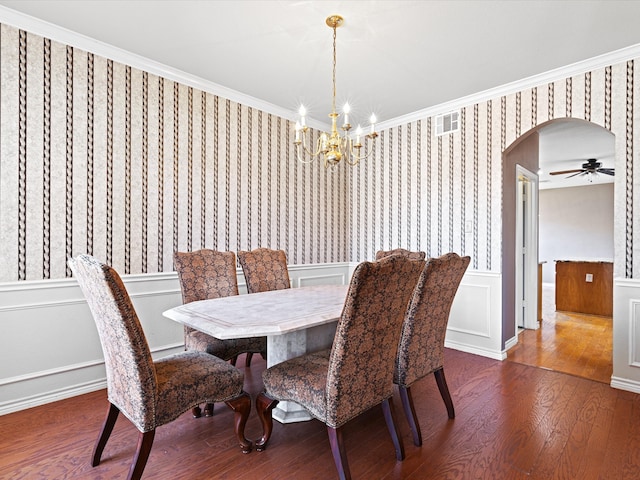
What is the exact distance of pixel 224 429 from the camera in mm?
2131

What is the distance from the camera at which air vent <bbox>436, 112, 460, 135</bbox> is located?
12.7ft

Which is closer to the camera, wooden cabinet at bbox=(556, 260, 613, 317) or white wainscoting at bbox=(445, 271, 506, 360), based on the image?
white wainscoting at bbox=(445, 271, 506, 360)

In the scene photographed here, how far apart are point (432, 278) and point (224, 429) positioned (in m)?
1.53

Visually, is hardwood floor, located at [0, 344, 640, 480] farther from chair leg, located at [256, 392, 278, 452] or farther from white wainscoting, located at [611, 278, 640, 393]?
white wainscoting, located at [611, 278, 640, 393]

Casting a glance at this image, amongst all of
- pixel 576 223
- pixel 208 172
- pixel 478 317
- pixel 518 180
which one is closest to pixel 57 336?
pixel 208 172

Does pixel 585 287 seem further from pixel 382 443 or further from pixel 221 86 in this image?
pixel 221 86

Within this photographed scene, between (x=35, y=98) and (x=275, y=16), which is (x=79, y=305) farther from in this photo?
(x=275, y=16)

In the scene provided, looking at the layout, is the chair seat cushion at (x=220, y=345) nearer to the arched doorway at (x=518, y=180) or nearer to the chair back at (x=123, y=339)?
the chair back at (x=123, y=339)

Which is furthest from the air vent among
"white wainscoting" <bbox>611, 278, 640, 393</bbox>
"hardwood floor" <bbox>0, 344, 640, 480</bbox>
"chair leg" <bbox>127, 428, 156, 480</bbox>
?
"chair leg" <bbox>127, 428, 156, 480</bbox>

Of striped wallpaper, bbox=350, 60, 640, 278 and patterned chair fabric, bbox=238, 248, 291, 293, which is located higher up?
striped wallpaper, bbox=350, 60, 640, 278

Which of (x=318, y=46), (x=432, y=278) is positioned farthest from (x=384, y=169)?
(x=432, y=278)

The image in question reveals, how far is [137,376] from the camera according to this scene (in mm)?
1473

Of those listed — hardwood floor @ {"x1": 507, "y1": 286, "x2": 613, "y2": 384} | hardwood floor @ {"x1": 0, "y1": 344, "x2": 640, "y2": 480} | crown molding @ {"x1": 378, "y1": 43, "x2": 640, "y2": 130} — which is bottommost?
hardwood floor @ {"x1": 507, "y1": 286, "x2": 613, "y2": 384}

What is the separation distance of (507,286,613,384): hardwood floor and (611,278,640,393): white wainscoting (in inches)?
5.3
